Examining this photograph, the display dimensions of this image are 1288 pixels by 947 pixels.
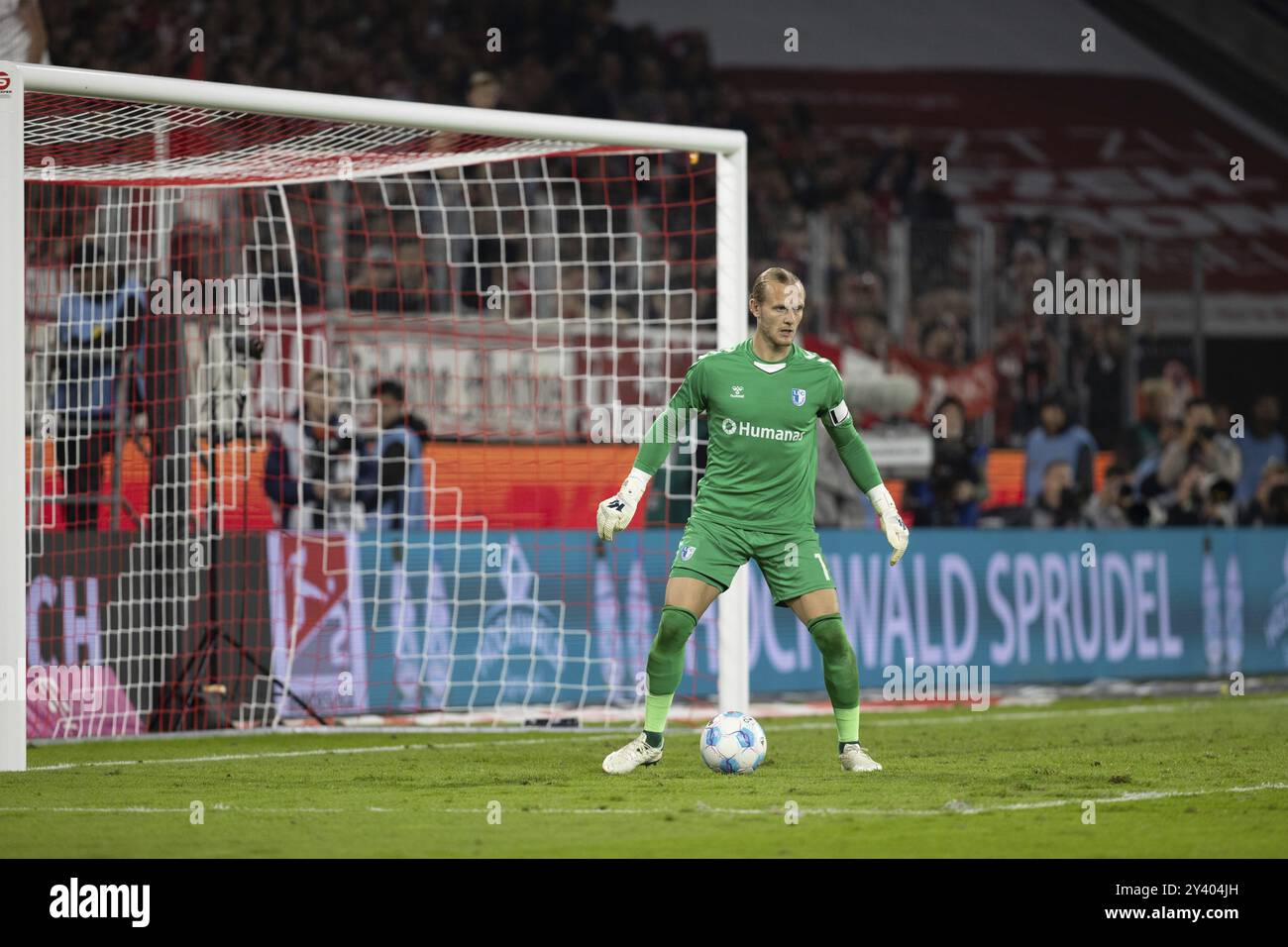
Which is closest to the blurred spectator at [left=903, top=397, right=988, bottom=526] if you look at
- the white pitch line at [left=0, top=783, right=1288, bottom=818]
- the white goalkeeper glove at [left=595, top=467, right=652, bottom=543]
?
the white goalkeeper glove at [left=595, top=467, right=652, bottom=543]

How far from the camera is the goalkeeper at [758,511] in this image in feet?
26.5

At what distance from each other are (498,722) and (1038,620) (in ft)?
14.7

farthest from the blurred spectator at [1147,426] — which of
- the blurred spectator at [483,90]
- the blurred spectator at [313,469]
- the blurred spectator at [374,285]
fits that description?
the blurred spectator at [313,469]

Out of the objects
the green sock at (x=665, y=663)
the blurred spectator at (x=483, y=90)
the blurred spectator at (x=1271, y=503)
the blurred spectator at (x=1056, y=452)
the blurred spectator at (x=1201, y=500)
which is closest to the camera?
the green sock at (x=665, y=663)

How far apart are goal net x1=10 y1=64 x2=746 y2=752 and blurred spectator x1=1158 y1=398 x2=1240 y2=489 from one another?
479 cm

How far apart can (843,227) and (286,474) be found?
6179 mm

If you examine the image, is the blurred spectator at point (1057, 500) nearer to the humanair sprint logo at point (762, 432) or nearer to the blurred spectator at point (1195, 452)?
the blurred spectator at point (1195, 452)

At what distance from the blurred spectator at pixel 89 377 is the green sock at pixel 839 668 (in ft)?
16.1

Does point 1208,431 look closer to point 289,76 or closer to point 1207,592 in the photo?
point 1207,592

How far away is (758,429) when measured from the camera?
8.08 m

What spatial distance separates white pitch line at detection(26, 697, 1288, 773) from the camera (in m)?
8.89

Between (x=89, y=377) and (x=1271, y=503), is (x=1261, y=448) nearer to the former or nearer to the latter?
(x=1271, y=503)

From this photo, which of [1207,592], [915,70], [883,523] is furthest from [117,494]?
[915,70]

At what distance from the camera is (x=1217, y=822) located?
6.61m
